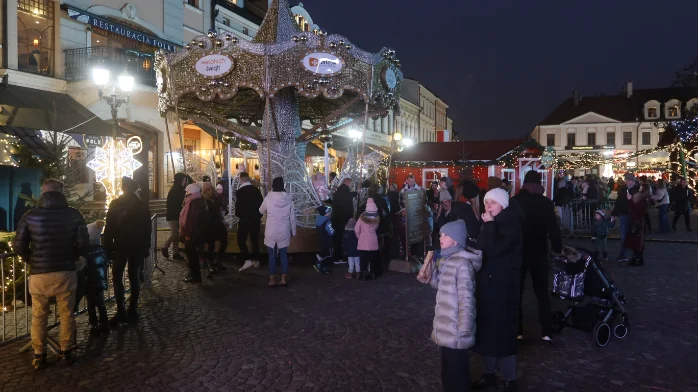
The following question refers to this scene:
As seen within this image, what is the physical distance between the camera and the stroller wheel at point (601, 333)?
6.00 meters

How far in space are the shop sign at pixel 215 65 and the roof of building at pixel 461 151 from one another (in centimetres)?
1572

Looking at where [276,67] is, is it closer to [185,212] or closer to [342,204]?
[342,204]

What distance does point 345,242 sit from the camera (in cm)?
1004

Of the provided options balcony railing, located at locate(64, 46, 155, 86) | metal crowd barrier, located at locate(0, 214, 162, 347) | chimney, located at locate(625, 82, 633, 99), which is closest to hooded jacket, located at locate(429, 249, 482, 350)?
metal crowd barrier, located at locate(0, 214, 162, 347)

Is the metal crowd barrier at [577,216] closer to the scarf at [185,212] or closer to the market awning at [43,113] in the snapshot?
the scarf at [185,212]

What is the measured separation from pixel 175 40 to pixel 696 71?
3774cm

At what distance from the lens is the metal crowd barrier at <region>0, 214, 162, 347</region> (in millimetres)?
6333

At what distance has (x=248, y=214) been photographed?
412 inches

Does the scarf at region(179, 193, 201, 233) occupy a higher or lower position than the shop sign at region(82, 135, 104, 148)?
lower

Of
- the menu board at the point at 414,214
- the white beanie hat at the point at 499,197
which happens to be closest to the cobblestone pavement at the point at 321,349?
the white beanie hat at the point at 499,197

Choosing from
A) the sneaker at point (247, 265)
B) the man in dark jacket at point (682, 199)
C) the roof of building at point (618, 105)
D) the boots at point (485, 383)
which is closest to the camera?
the boots at point (485, 383)

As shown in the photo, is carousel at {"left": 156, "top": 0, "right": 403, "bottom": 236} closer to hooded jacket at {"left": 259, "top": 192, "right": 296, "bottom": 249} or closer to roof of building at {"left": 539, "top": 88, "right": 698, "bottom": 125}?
hooded jacket at {"left": 259, "top": 192, "right": 296, "bottom": 249}

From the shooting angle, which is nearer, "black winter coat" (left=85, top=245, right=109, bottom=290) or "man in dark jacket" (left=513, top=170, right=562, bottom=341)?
"man in dark jacket" (left=513, top=170, right=562, bottom=341)

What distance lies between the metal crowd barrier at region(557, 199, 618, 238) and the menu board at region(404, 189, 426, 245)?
23.7ft
